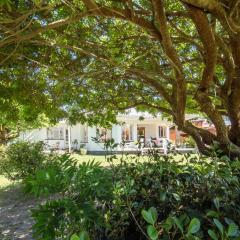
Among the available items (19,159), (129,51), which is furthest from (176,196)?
(19,159)

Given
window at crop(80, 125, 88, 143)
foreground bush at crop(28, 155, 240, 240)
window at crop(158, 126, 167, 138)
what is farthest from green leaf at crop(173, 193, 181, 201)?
window at crop(158, 126, 167, 138)

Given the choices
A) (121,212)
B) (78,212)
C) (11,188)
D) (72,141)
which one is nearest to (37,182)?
(78,212)

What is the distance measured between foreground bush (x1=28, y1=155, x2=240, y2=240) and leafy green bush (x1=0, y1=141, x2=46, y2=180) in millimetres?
9980

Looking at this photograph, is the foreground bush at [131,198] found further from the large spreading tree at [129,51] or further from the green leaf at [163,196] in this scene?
the large spreading tree at [129,51]

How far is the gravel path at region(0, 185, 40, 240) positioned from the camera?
694 centimetres

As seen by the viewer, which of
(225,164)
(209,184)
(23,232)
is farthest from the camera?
(23,232)

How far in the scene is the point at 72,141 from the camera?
39312mm

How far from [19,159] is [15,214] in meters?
4.69

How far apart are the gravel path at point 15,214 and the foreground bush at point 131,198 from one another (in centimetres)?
342

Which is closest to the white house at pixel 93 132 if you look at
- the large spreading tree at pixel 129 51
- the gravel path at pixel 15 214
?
the gravel path at pixel 15 214

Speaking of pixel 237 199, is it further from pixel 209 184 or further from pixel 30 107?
pixel 30 107

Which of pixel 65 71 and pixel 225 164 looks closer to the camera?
pixel 225 164

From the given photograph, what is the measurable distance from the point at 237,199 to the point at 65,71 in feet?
16.1

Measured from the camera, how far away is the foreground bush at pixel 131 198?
2.81 m
